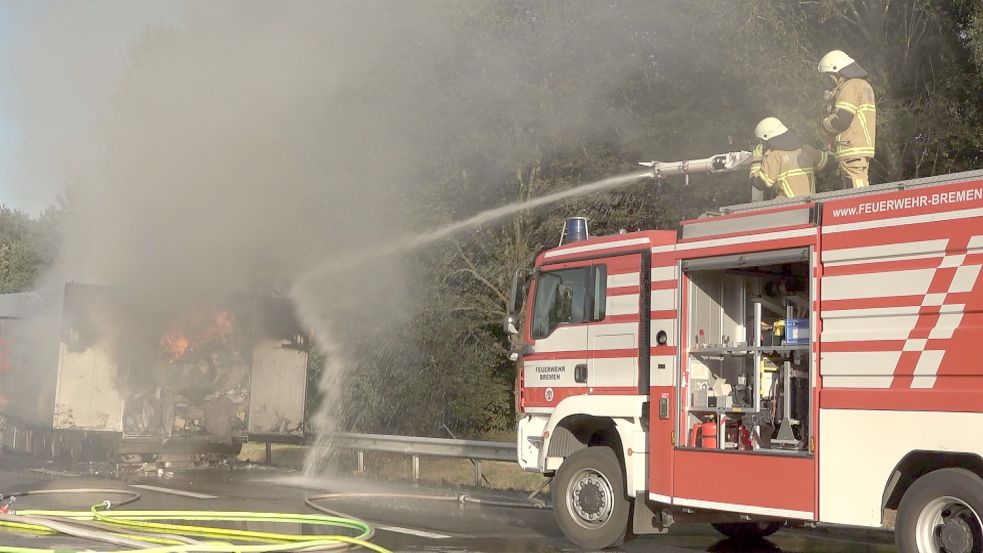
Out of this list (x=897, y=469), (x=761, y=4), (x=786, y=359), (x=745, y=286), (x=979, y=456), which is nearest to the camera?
(x=979, y=456)

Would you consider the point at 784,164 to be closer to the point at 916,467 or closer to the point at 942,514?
the point at 916,467

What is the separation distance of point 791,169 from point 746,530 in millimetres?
3594

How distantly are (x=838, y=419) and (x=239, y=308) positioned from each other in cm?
1272

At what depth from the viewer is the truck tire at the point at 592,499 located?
1003 centimetres

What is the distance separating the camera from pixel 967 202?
300 inches

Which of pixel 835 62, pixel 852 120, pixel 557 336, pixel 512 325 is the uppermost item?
pixel 835 62

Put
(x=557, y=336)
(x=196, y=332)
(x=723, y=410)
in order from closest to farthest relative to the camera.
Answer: (x=723, y=410) → (x=557, y=336) → (x=196, y=332)

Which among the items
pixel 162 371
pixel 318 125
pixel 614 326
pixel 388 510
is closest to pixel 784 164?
pixel 614 326

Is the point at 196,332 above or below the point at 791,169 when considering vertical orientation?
below

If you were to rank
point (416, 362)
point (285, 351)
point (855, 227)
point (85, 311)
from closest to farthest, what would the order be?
1. point (855, 227)
2. point (85, 311)
3. point (285, 351)
4. point (416, 362)

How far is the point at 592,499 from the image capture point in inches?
405

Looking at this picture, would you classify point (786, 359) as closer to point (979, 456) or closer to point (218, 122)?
point (979, 456)

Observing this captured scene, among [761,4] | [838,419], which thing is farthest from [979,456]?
[761,4]

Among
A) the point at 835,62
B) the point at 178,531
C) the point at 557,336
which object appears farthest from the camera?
the point at 557,336
